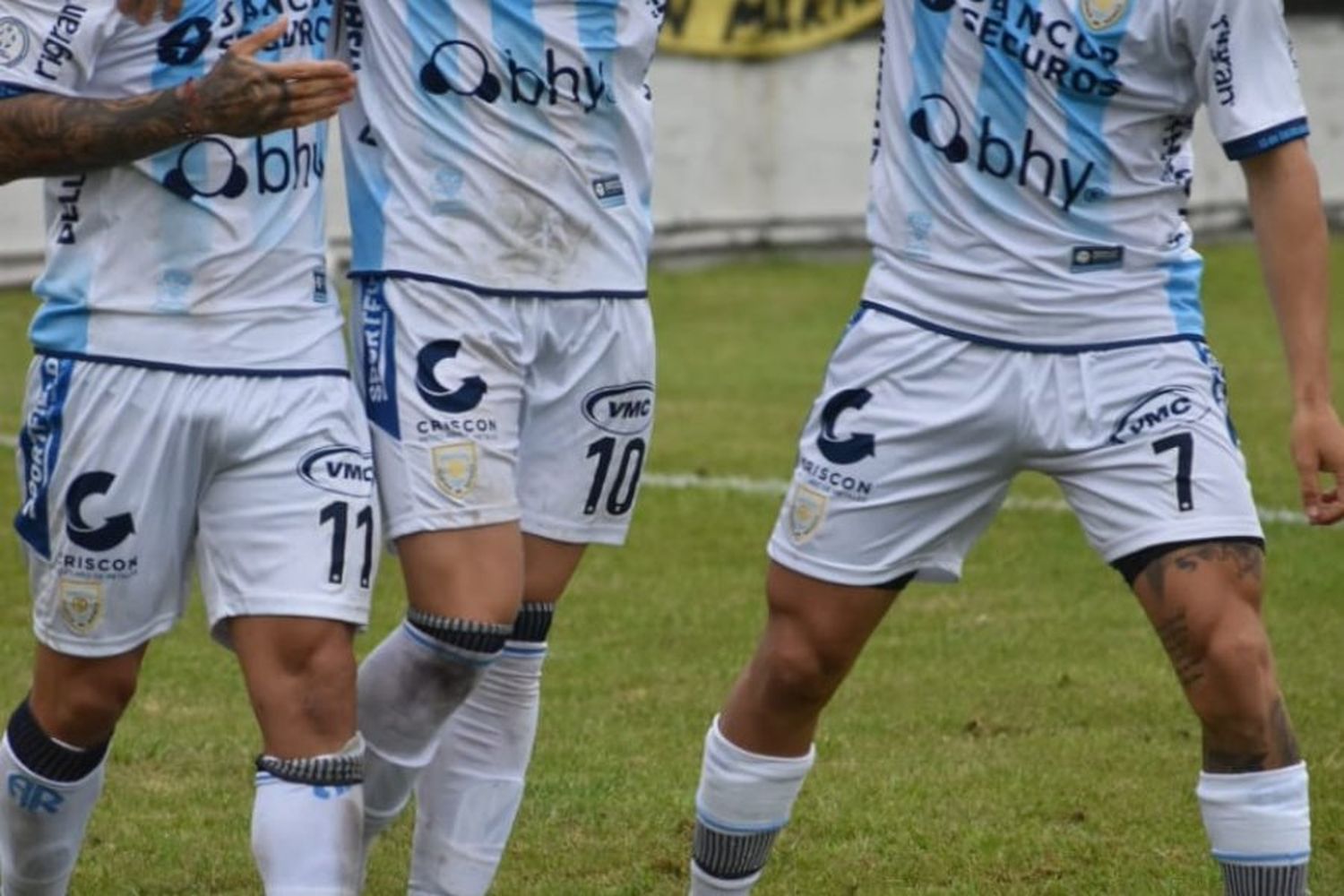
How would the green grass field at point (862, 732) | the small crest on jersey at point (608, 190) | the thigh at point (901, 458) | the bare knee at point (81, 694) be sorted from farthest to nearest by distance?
the green grass field at point (862, 732) → the small crest on jersey at point (608, 190) → the thigh at point (901, 458) → the bare knee at point (81, 694)

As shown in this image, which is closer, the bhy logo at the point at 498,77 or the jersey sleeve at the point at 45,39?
the jersey sleeve at the point at 45,39

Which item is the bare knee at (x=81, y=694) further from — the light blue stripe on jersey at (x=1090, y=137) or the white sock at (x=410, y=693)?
the light blue stripe on jersey at (x=1090, y=137)

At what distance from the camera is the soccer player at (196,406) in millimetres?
5031

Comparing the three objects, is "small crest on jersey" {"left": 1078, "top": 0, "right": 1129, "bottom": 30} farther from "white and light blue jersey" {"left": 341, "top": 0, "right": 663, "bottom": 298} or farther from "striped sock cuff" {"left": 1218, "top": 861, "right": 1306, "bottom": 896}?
"striped sock cuff" {"left": 1218, "top": 861, "right": 1306, "bottom": 896}

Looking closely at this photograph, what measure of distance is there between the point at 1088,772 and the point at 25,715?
9.97 feet

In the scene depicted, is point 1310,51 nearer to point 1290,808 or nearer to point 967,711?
point 967,711

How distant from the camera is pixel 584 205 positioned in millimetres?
5863

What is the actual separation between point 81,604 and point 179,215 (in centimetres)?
72

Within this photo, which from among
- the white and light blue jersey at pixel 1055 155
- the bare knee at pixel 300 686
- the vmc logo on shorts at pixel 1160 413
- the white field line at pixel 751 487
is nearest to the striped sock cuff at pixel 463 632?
the bare knee at pixel 300 686

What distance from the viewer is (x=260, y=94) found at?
4.84m

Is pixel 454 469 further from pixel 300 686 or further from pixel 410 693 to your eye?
pixel 300 686

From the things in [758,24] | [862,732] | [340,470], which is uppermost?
[340,470]

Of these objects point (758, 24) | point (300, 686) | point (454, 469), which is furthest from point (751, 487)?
point (758, 24)

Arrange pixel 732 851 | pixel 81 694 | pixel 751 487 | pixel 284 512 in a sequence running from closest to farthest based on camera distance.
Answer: pixel 284 512 → pixel 81 694 → pixel 732 851 → pixel 751 487
